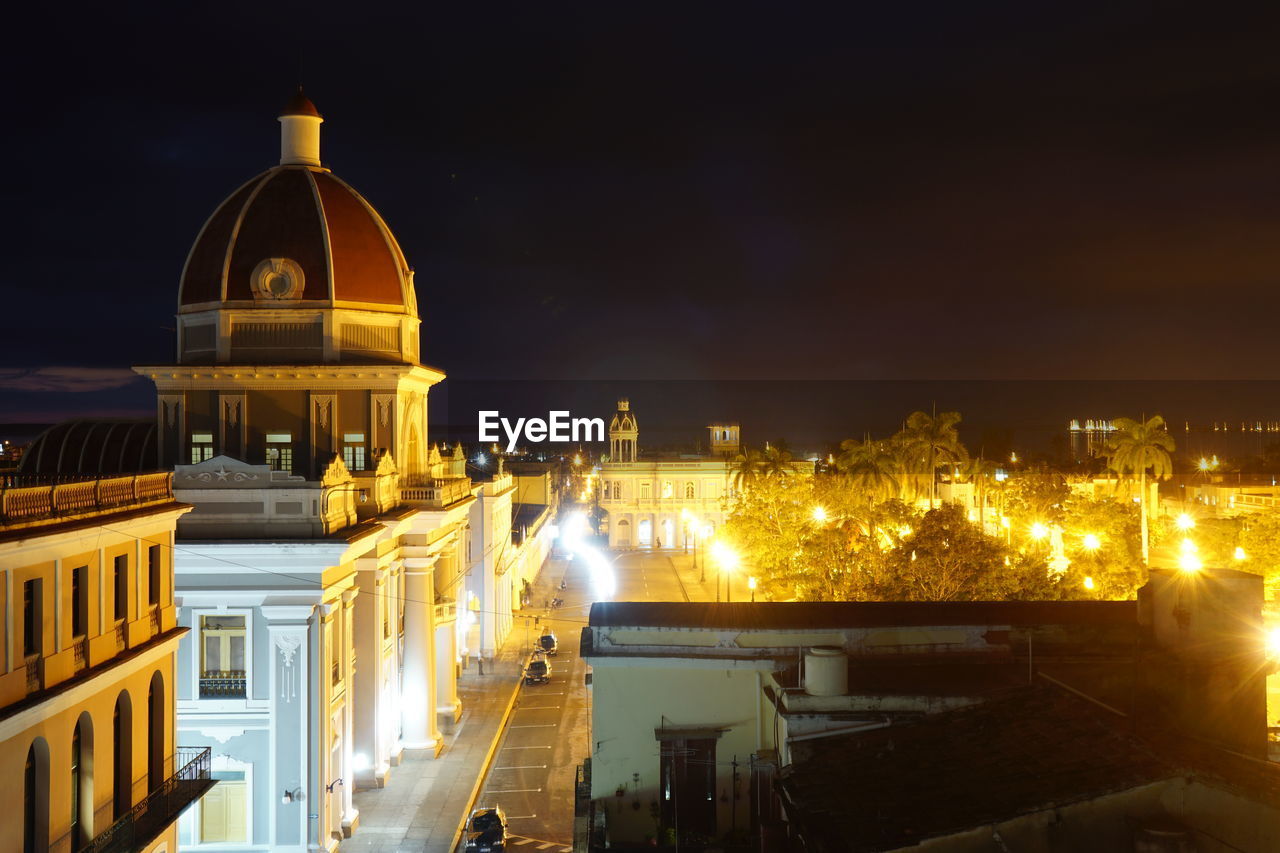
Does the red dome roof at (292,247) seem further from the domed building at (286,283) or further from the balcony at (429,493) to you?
the balcony at (429,493)

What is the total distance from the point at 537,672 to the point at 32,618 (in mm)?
32552

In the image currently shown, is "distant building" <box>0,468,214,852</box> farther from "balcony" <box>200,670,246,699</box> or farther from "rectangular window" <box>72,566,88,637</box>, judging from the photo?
"balcony" <box>200,670,246,699</box>

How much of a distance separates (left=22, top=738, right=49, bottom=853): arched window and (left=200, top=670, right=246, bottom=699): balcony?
30.9ft

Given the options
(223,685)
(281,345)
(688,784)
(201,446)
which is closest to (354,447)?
(281,345)

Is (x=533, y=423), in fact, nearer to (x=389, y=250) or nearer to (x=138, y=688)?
(x=389, y=250)

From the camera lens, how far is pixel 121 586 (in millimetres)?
18344

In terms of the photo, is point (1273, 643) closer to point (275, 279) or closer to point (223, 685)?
point (223, 685)

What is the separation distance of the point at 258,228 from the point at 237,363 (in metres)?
4.33

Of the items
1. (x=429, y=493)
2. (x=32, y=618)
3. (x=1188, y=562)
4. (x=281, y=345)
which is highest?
(x=281, y=345)

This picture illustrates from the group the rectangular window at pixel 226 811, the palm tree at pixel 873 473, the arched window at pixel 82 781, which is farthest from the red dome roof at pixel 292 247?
the palm tree at pixel 873 473

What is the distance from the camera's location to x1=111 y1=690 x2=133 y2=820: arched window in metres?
17.6

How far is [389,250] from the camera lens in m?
35.5

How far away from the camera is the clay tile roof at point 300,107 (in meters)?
Answer: 36.1

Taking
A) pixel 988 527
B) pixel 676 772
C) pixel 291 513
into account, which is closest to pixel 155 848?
pixel 291 513
